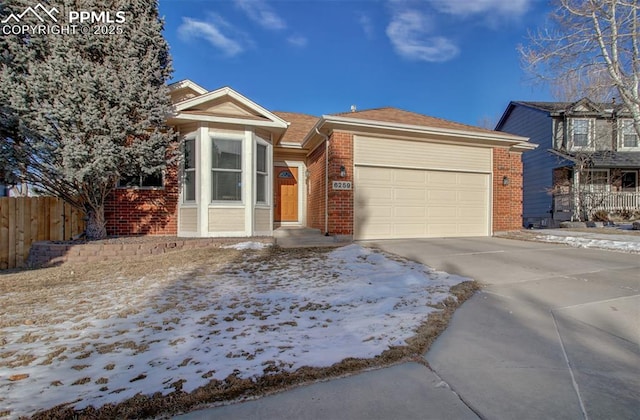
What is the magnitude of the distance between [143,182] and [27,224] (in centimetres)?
257

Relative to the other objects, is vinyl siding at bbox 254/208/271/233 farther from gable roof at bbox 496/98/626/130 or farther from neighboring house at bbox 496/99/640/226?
gable roof at bbox 496/98/626/130

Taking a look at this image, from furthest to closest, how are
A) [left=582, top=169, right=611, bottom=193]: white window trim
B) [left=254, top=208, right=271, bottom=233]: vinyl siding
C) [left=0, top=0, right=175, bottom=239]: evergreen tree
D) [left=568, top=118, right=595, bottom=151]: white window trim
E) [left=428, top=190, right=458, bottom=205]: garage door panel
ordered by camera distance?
[left=568, top=118, right=595, bottom=151]: white window trim → [left=582, top=169, right=611, bottom=193]: white window trim → [left=428, top=190, right=458, bottom=205]: garage door panel → [left=254, top=208, right=271, bottom=233]: vinyl siding → [left=0, top=0, right=175, bottom=239]: evergreen tree

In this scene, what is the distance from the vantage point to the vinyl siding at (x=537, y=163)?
17.3 meters

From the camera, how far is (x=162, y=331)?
9.11ft

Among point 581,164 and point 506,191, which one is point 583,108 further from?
point 506,191

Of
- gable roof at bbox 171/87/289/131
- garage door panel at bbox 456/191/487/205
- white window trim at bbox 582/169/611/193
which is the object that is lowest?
garage door panel at bbox 456/191/487/205

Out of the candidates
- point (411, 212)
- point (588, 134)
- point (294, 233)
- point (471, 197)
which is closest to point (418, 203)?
point (411, 212)

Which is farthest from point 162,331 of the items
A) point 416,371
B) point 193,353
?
point 416,371

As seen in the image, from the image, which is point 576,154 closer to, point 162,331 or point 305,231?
point 305,231

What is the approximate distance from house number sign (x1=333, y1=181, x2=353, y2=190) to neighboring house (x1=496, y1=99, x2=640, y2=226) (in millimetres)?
13805

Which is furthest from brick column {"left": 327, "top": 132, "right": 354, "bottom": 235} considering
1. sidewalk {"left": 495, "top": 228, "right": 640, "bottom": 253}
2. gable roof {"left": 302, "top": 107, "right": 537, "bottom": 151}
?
sidewalk {"left": 495, "top": 228, "right": 640, "bottom": 253}

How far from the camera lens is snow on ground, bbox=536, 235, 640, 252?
6899 millimetres

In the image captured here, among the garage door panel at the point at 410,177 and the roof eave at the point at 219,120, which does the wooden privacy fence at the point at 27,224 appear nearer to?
the roof eave at the point at 219,120

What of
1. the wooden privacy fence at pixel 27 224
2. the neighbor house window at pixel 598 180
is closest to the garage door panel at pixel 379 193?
the wooden privacy fence at pixel 27 224
